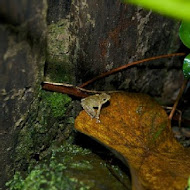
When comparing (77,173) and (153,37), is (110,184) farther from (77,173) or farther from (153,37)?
(153,37)

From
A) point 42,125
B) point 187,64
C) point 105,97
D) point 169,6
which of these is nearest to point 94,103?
point 105,97

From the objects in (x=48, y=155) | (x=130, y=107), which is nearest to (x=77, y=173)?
(x=48, y=155)

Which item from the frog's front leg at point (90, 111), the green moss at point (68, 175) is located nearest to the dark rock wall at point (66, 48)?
the green moss at point (68, 175)

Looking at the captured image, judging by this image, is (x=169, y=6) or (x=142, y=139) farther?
(x=142, y=139)

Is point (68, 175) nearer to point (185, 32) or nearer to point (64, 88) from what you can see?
point (64, 88)


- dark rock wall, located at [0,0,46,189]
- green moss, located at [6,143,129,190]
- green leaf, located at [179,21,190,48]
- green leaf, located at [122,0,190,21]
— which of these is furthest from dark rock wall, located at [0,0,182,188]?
green leaf, located at [122,0,190,21]

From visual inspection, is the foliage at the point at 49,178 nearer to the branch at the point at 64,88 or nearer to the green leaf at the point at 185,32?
the branch at the point at 64,88
